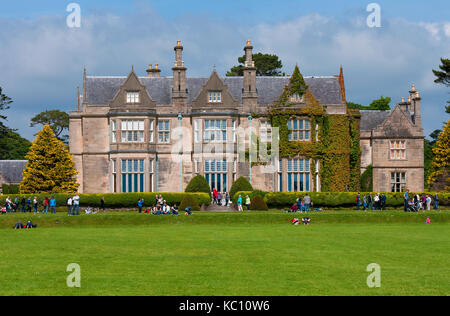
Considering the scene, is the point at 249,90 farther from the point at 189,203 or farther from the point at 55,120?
the point at 55,120

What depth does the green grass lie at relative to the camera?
14.5 metres

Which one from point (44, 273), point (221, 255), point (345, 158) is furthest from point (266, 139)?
point (44, 273)

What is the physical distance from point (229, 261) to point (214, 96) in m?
36.0

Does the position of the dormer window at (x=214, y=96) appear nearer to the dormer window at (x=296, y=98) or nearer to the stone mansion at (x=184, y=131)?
the stone mansion at (x=184, y=131)

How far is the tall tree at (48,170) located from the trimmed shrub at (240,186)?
43.7 ft

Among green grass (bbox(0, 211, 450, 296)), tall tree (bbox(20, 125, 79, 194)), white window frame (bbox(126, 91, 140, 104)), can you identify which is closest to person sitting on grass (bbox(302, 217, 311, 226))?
green grass (bbox(0, 211, 450, 296))

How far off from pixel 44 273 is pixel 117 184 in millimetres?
35985

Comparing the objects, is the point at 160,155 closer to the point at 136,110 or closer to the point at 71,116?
the point at 136,110

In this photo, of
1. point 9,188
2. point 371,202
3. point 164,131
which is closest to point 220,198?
point 164,131

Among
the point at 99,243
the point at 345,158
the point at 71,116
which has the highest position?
the point at 71,116

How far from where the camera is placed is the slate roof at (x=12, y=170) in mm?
77500

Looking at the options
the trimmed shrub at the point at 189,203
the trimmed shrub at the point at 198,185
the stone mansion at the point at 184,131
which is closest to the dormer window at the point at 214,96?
the stone mansion at the point at 184,131

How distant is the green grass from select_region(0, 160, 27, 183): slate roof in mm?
49919
